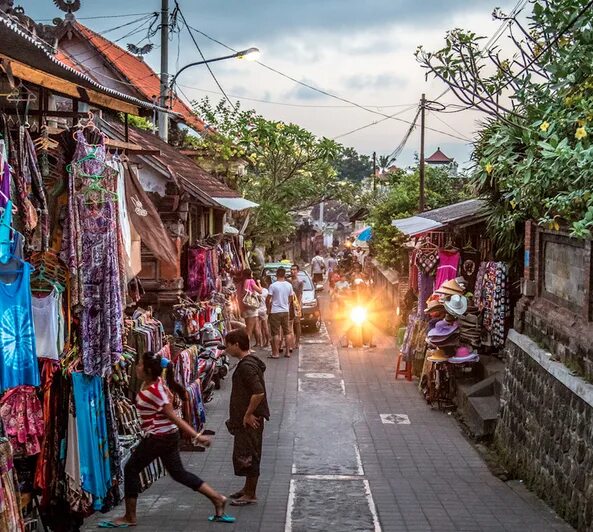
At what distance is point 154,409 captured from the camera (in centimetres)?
758

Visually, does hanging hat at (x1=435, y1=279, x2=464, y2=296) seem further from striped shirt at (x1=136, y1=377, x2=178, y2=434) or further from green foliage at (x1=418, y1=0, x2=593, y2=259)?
striped shirt at (x1=136, y1=377, x2=178, y2=434)

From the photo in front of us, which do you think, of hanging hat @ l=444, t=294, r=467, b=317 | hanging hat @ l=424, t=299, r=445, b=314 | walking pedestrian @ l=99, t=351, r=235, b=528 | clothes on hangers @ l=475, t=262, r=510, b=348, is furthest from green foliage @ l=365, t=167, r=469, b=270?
walking pedestrian @ l=99, t=351, r=235, b=528

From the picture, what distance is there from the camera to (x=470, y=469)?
10656 millimetres

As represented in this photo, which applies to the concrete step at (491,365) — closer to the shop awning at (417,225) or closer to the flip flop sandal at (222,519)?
the shop awning at (417,225)

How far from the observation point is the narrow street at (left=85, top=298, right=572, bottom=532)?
8.17m

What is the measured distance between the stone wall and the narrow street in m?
0.26

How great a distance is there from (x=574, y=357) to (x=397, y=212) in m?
17.2

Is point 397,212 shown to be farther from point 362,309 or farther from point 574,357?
point 574,357

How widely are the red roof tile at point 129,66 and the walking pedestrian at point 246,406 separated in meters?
16.7

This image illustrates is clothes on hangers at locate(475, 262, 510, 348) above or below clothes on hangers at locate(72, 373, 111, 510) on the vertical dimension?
above

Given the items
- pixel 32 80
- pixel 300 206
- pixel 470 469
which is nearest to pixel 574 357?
pixel 470 469

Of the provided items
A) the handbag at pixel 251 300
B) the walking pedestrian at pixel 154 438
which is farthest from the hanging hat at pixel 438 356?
the walking pedestrian at pixel 154 438

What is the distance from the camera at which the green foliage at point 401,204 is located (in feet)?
82.5

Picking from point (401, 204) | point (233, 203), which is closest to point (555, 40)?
point (233, 203)
